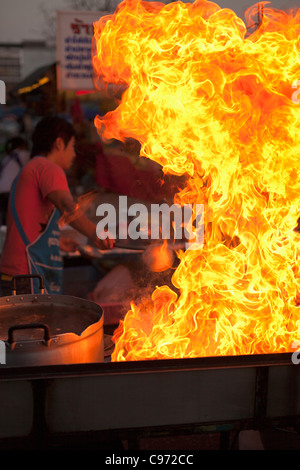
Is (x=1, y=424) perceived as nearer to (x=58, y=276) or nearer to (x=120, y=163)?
(x=58, y=276)

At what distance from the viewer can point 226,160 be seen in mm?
2521

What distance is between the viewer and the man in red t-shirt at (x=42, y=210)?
3.43 metres

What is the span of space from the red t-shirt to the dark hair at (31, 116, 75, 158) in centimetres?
19

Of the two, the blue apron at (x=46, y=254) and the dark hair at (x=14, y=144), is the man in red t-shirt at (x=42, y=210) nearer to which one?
the blue apron at (x=46, y=254)

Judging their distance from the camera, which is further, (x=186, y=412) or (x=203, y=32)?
(x=203, y=32)

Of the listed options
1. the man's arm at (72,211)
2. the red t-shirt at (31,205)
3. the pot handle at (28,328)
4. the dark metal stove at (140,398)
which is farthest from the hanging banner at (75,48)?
the dark metal stove at (140,398)

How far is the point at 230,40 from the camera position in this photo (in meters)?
2.54

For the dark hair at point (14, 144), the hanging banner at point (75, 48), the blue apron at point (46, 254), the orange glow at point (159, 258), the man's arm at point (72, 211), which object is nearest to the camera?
the orange glow at point (159, 258)

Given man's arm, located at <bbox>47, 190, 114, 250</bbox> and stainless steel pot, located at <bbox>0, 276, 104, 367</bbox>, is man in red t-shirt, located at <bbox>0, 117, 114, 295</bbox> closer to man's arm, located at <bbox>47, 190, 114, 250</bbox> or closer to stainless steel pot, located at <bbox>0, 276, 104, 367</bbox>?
man's arm, located at <bbox>47, 190, 114, 250</bbox>

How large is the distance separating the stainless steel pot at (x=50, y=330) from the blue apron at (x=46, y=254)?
3.88 ft

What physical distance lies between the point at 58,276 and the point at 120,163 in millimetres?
3164

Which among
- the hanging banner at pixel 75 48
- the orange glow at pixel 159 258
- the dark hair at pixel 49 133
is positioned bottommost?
the orange glow at pixel 159 258

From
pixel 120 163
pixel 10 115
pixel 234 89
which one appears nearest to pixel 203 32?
pixel 234 89
